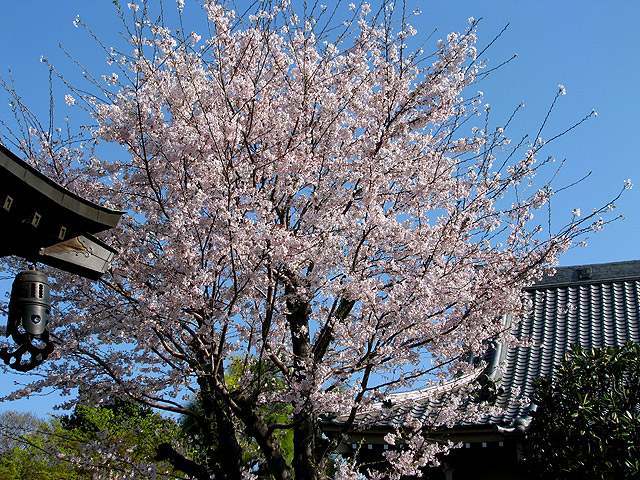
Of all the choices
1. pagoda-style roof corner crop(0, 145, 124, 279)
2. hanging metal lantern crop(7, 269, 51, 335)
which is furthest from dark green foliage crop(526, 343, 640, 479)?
hanging metal lantern crop(7, 269, 51, 335)

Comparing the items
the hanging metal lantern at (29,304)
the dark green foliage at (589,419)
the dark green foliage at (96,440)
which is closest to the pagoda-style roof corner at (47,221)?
the hanging metal lantern at (29,304)

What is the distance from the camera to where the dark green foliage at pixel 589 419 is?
19.0 feet

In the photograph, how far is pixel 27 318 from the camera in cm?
328

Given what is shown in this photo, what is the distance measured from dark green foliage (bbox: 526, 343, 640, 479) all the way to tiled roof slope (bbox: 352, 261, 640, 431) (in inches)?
49.8

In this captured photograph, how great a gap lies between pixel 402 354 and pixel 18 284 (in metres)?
3.81

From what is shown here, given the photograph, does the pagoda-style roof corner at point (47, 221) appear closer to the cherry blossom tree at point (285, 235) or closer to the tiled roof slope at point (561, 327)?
the cherry blossom tree at point (285, 235)

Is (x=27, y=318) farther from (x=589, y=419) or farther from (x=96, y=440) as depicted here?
(x=96, y=440)

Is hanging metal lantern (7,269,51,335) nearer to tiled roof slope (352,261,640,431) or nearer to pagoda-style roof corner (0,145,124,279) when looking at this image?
pagoda-style roof corner (0,145,124,279)

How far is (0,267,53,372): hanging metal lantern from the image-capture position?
325 centimetres

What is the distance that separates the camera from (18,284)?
3352mm

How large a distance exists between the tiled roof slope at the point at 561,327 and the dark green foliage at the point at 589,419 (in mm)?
1265

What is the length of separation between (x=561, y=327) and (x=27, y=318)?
10205 millimetres

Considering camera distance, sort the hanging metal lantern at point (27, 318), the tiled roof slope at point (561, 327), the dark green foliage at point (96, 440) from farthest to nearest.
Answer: the dark green foliage at point (96, 440) < the tiled roof slope at point (561, 327) < the hanging metal lantern at point (27, 318)

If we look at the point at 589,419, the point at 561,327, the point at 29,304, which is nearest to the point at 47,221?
the point at 29,304
